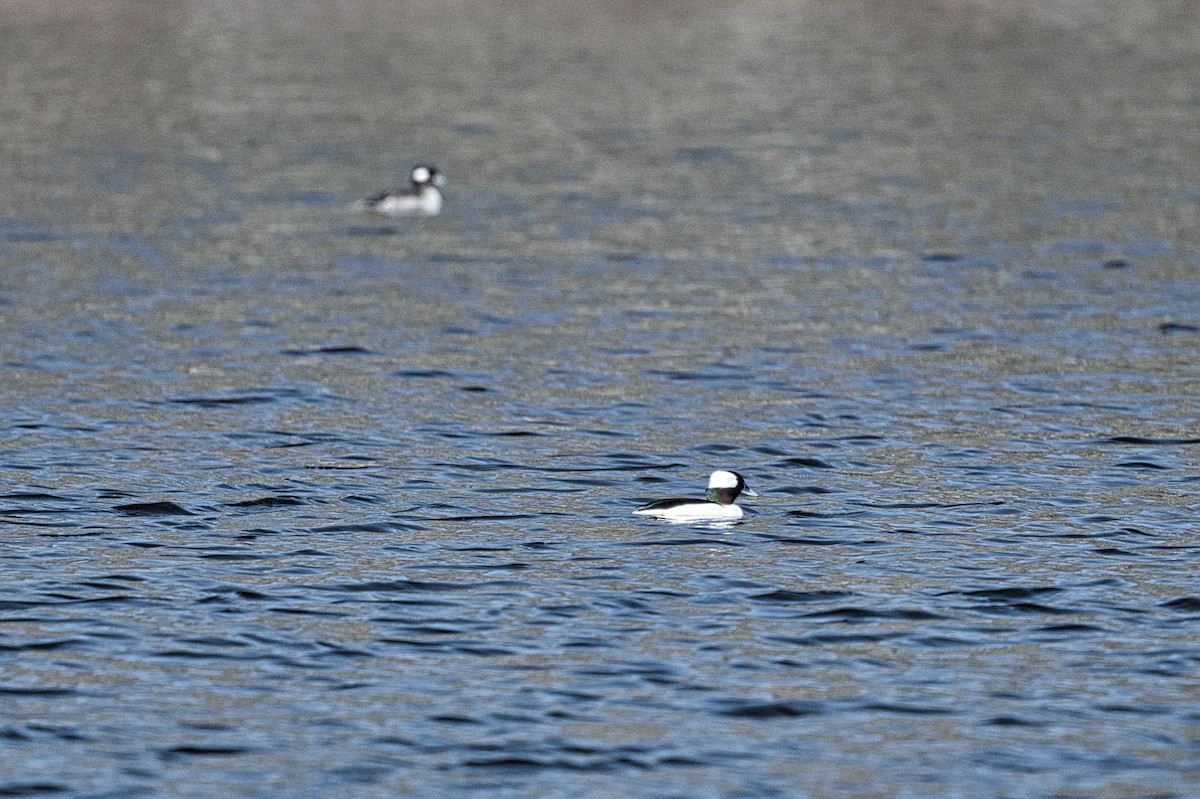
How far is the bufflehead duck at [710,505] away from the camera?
58.4 feet

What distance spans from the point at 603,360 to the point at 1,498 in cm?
821

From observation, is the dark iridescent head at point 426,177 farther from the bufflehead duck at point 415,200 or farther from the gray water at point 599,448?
the gray water at point 599,448

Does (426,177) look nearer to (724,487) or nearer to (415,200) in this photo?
(415,200)

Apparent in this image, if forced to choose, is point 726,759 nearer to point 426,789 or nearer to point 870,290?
point 426,789

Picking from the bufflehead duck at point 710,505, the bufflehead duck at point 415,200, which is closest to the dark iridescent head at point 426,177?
→ the bufflehead duck at point 415,200

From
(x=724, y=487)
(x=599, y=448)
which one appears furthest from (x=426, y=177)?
(x=724, y=487)

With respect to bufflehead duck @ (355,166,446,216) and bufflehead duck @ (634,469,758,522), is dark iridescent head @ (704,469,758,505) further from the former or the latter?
bufflehead duck @ (355,166,446,216)

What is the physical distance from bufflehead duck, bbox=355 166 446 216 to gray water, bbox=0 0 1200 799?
0.60 metres

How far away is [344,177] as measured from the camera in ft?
127

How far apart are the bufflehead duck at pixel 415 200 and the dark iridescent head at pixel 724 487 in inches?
687

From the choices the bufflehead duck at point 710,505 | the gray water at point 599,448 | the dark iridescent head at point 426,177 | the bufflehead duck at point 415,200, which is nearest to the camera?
the gray water at point 599,448

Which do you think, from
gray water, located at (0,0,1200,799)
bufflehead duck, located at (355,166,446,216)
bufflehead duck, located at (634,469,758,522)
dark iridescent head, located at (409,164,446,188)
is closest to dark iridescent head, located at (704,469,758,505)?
bufflehead duck, located at (634,469,758,522)

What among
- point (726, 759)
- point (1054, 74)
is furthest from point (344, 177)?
point (726, 759)

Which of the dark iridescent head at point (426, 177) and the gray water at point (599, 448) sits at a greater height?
the dark iridescent head at point (426, 177)
